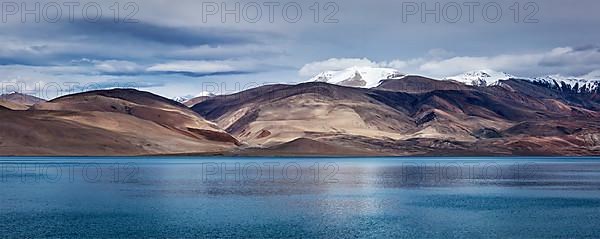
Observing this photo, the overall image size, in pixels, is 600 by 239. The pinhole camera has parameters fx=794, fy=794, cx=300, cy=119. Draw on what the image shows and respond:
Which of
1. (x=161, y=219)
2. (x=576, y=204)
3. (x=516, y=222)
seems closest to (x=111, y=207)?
(x=161, y=219)

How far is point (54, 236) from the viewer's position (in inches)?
1716

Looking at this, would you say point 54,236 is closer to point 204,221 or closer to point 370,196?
point 204,221

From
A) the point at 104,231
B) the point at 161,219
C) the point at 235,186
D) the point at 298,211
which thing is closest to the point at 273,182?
the point at 235,186

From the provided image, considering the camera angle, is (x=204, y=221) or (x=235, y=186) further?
(x=235, y=186)

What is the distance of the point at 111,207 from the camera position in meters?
59.4

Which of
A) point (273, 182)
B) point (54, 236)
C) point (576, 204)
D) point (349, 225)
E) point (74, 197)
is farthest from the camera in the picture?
point (273, 182)

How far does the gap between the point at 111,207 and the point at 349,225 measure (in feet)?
65.4

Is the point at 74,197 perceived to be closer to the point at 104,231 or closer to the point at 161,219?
the point at 161,219

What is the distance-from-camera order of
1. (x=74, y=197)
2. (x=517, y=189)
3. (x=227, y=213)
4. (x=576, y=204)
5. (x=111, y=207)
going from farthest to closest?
(x=517, y=189) → (x=74, y=197) → (x=576, y=204) → (x=111, y=207) → (x=227, y=213)

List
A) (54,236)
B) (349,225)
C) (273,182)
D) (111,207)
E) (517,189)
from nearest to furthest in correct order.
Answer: (54,236), (349,225), (111,207), (517,189), (273,182)

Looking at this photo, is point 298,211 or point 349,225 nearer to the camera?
point 349,225

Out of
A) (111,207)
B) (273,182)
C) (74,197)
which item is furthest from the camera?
(273,182)

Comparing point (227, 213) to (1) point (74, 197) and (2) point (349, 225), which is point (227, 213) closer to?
(2) point (349, 225)

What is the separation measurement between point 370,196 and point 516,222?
2149cm
